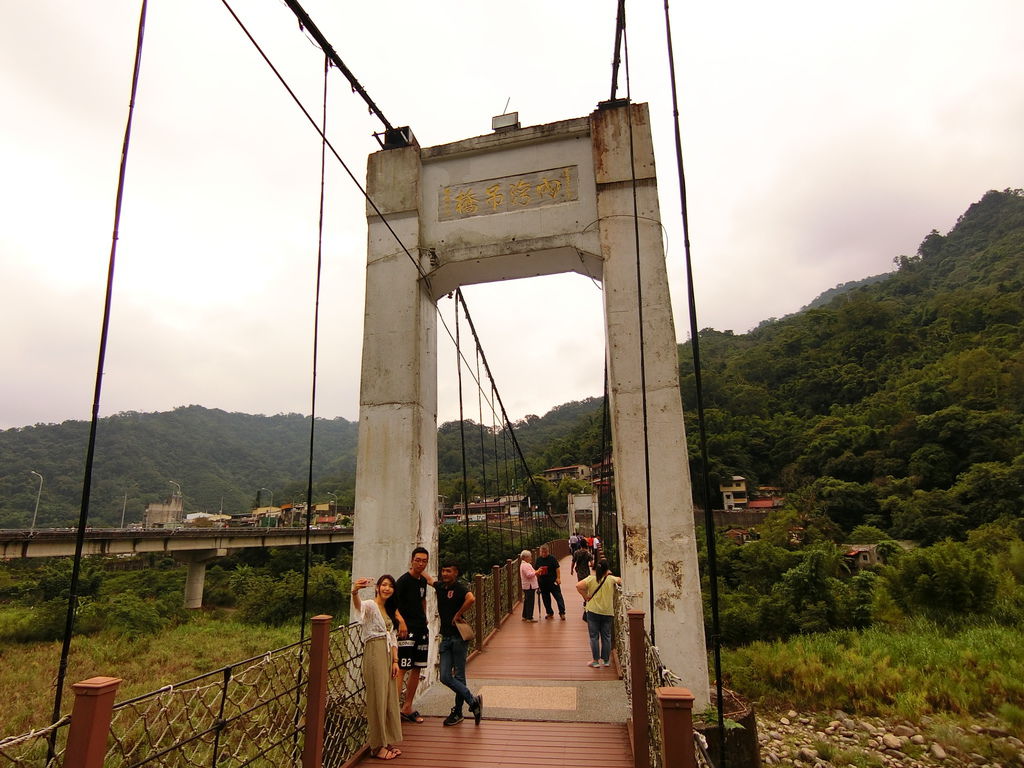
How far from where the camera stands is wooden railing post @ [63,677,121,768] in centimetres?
177

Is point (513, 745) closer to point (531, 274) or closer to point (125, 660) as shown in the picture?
point (531, 274)

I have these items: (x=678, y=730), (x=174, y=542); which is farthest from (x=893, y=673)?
(x=174, y=542)

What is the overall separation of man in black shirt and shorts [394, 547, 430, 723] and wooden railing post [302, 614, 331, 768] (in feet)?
2.36

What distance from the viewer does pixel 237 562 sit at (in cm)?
3069

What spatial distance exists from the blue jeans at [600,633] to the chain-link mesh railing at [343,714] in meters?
2.13

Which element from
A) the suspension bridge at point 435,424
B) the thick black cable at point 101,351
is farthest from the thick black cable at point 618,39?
the thick black cable at point 101,351

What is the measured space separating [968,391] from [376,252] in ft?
134

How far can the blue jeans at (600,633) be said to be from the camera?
5.04 metres

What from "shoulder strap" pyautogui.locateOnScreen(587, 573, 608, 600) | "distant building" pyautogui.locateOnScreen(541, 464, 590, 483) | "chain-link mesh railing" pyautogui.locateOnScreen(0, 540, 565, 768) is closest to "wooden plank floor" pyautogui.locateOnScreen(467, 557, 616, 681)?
"shoulder strap" pyautogui.locateOnScreen(587, 573, 608, 600)

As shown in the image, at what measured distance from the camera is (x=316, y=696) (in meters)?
2.93

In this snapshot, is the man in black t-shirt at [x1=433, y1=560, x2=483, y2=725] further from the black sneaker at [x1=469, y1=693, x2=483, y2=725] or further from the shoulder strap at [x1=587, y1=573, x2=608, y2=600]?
the shoulder strap at [x1=587, y1=573, x2=608, y2=600]

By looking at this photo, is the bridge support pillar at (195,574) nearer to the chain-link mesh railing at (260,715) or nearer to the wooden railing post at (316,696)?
the chain-link mesh railing at (260,715)

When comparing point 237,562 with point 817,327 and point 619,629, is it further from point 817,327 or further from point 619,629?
point 817,327

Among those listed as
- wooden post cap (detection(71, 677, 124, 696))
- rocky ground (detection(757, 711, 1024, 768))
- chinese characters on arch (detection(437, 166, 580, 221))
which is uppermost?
chinese characters on arch (detection(437, 166, 580, 221))
